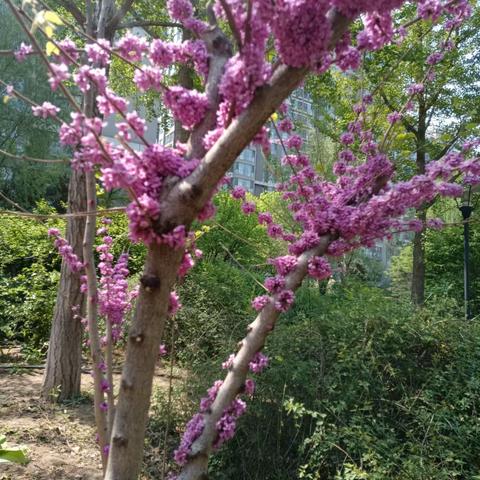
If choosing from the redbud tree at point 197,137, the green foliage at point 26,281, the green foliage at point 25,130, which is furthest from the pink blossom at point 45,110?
the green foliage at point 25,130

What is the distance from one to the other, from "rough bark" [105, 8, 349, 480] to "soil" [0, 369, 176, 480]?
2.94 meters

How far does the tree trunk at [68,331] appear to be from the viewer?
5.31 m

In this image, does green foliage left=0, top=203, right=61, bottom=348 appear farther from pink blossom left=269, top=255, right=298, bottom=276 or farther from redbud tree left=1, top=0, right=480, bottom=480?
redbud tree left=1, top=0, right=480, bottom=480

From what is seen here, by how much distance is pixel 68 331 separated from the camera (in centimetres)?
540

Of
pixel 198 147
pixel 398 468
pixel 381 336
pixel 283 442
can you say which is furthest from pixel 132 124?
pixel 381 336

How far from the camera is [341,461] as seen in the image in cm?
331

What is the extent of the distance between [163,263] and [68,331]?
467cm

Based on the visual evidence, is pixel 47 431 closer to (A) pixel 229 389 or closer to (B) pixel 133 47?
(A) pixel 229 389

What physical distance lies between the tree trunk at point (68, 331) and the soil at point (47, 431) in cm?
19

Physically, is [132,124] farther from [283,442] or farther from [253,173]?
[253,173]

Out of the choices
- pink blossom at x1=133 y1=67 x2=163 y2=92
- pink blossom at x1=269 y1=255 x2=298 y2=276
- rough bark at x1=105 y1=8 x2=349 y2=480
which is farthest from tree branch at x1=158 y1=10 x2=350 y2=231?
pink blossom at x1=269 y1=255 x2=298 y2=276

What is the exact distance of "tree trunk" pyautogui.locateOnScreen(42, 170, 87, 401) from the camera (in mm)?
5309

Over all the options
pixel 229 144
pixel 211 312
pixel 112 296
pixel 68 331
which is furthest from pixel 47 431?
pixel 229 144

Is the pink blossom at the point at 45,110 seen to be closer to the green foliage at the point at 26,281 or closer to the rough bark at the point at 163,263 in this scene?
the rough bark at the point at 163,263
